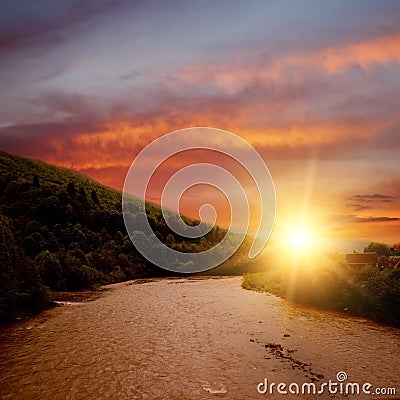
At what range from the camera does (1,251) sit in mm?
27500

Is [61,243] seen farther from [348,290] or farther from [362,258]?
[348,290]

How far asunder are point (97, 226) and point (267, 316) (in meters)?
57.2

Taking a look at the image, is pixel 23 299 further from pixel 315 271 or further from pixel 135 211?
pixel 135 211

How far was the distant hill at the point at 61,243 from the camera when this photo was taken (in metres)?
29.6

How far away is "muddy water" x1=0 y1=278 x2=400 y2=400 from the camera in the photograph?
14.5 m

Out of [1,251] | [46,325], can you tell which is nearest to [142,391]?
[46,325]

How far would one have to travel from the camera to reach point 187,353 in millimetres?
18984
